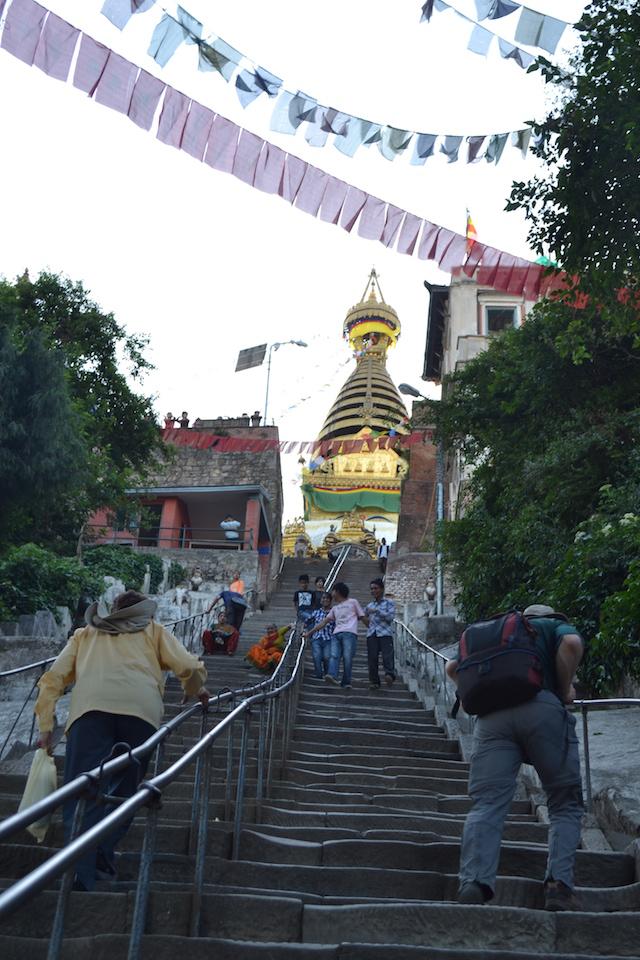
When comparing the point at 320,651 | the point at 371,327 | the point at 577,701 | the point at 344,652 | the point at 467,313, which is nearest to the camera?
the point at 577,701

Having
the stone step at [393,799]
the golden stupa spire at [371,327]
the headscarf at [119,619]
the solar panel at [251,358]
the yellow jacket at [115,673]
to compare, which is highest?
the golden stupa spire at [371,327]

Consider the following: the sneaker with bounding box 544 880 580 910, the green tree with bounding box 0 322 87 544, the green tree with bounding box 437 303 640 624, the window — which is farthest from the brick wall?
the sneaker with bounding box 544 880 580 910

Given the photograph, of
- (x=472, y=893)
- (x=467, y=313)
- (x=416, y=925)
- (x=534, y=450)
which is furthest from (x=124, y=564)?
(x=416, y=925)

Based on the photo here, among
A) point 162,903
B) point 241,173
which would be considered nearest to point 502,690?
point 162,903

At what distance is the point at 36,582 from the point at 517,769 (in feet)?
42.4

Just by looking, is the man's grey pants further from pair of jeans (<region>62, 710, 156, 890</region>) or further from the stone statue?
the stone statue

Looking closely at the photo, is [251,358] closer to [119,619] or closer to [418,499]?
[418,499]

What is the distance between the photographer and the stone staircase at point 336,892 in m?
3.45

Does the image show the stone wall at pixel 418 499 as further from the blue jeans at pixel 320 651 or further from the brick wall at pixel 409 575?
the blue jeans at pixel 320 651

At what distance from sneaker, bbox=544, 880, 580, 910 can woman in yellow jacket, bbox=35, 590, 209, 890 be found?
1.95 m

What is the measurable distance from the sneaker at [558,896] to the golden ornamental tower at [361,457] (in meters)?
34.5

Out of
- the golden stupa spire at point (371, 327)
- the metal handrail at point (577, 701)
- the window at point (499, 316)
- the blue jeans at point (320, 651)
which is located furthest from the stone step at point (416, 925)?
the golden stupa spire at point (371, 327)

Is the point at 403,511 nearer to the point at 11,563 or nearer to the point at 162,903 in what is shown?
the point at 11,563

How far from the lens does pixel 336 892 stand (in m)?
4.62
